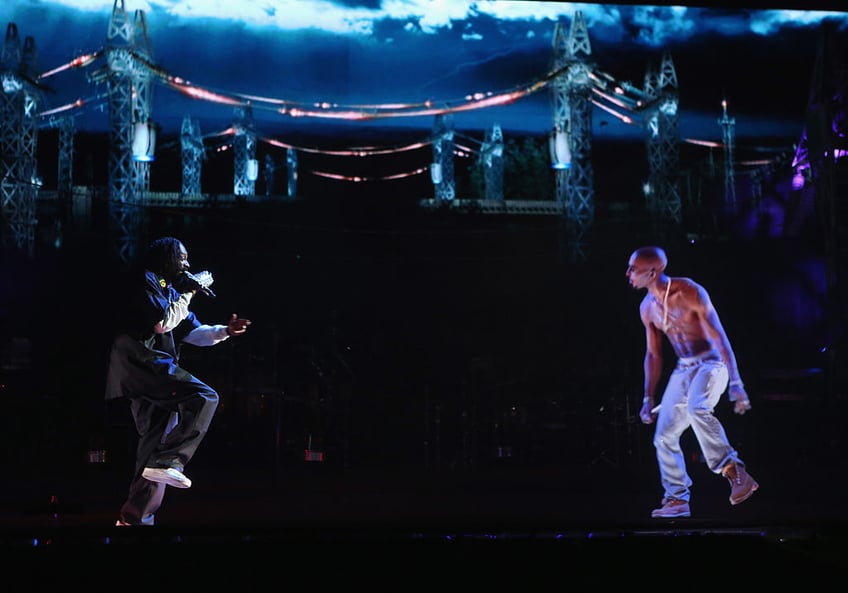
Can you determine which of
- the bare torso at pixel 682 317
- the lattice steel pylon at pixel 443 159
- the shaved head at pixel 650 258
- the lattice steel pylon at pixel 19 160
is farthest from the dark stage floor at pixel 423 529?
the lattice steel pylon at pixel 443 159

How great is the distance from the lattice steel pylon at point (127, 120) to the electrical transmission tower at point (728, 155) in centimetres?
467

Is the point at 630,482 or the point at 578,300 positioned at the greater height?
the point at 578,300

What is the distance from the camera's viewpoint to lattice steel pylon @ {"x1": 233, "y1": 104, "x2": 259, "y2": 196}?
6.68m

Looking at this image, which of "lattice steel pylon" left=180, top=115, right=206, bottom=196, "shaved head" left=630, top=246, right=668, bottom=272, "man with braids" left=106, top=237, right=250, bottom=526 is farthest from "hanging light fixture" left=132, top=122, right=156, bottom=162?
"shaved head" left=630, top=246, right=668, bottom=272

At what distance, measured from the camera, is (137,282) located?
4770 millimetres

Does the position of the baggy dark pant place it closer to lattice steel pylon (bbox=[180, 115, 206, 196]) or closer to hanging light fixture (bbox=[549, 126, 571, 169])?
lattice steel pylon (bbox=[180, 115, 206, 196])

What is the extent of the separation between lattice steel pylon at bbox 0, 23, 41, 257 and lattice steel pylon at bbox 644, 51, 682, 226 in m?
4.93

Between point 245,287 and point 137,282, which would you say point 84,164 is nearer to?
point 245,287

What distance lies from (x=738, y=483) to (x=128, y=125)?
5221 mm

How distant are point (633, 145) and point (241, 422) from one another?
3.91 metres

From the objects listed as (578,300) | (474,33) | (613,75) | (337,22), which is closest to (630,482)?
(578,300)

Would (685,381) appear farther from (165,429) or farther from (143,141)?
(143,141)

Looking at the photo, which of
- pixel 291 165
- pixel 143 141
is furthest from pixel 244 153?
pixel 143 141

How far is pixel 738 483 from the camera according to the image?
228 inches
